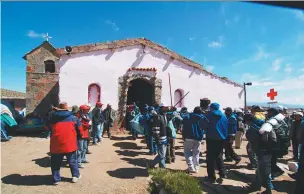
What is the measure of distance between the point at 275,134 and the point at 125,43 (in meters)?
9.91

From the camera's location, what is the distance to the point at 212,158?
5.62 metres

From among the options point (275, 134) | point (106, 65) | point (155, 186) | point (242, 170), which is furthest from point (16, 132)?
point (275, 134)

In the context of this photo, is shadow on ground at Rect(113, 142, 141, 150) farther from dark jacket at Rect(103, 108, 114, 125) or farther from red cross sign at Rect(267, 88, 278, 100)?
red cross sign at Rect(267, 88, 278, 100)

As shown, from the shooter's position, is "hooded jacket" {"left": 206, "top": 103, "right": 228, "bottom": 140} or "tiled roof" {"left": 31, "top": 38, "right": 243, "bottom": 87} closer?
"hooded jacket" {"left": 206, "top": 103, "right": 228, "bottom": 140}

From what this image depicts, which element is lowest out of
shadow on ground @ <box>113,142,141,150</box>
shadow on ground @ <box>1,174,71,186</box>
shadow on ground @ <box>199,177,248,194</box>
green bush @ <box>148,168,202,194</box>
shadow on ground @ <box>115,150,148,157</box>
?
shadow on ground @ <box>199,177,248,194</box>

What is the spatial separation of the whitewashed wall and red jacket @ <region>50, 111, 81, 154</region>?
6.61 metres

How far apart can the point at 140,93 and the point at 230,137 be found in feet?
30.3

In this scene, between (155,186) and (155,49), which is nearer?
(155,186)

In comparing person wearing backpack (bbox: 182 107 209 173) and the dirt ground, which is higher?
person wearing backpack (bbox: 182 107 209 173)

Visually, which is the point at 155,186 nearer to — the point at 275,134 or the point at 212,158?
the point at 212,158

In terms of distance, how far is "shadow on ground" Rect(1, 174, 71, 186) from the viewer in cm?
551

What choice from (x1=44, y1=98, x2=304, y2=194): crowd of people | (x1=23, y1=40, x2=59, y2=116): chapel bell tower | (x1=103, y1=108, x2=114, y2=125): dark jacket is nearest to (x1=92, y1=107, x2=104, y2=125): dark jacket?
(x1=103, y1=108, x2=114, y2=125): dark jacket

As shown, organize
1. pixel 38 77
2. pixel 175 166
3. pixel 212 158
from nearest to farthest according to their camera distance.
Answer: pixel 212 158 → pixel 175 166 → pixel 38 77

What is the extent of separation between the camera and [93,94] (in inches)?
488
